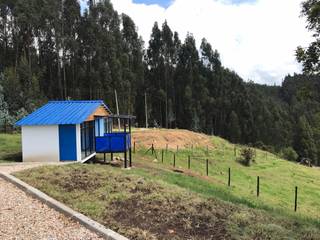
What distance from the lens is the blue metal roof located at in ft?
51.2

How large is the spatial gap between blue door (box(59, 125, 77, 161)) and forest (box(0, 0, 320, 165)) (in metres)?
9.71

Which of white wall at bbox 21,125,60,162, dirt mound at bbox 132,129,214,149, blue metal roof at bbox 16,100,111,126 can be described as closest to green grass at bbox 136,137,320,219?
dirt mound at bbox 132,129,214,149

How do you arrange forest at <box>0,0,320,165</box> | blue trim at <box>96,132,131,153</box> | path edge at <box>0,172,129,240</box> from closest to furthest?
path edge at <box>0,172,129,240</box>
blue trim at <box>96,132,131,153</box>
forest at <box>0,0,320,165</box>

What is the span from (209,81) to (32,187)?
55.3 meters

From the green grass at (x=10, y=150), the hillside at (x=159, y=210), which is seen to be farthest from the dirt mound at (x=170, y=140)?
the hillside at (x=159, y=210)

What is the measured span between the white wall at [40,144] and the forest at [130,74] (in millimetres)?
10588

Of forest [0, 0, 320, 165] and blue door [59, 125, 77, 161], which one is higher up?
forest [0, 0, 320, 165]

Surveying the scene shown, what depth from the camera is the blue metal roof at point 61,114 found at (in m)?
15.6

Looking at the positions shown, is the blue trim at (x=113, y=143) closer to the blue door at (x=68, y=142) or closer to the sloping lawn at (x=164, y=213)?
the blue door at (x=68, y=142)

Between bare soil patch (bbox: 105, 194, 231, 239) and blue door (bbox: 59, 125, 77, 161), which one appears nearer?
bare soil patch (bbox: 105, 194, 231, 239)

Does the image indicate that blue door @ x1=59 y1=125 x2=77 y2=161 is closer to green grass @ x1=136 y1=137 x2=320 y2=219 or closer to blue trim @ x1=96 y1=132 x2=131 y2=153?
blue trim @ x1=96 y1=132 x2=131 y2=153

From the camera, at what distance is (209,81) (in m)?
62.5

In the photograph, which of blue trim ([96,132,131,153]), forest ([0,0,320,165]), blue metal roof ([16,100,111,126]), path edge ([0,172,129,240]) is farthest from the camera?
forest ([0,0,320,165])

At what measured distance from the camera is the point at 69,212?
7020 millimetres
